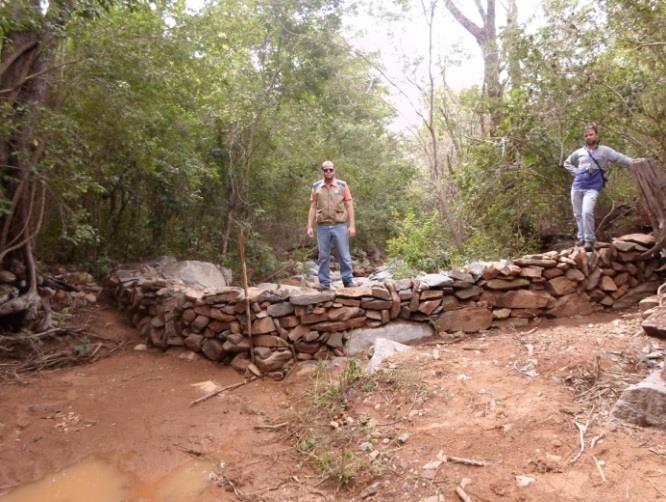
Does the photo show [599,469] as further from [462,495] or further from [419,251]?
[419,251]

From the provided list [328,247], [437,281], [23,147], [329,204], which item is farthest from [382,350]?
[23,147]

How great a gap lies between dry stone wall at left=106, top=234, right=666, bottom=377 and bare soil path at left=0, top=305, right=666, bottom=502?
31cm

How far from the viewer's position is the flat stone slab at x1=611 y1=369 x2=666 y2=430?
2.58 meters

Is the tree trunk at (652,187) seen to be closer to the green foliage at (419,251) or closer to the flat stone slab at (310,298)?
the green foliage at (419,251)

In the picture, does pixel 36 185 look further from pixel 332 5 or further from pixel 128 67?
pixel 332 5

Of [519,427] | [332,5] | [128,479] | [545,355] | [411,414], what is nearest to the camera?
[519,427]

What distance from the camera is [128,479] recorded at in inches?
122

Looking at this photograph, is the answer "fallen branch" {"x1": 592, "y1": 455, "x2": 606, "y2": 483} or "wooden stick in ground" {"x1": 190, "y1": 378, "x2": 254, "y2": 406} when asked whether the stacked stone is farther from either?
"fallen branch" {"x1": 592, "y1": 455, "x2": 606, "y2": 483}

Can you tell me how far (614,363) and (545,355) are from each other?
50 cm

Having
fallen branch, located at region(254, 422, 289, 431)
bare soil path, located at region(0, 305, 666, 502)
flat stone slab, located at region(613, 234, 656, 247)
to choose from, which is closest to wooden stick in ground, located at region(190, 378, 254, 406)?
bare soil path, located at region(0, 305, 666, 502)

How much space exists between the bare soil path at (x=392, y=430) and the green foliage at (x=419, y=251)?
268 cm

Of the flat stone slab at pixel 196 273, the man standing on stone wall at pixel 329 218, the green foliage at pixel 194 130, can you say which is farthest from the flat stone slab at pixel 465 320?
the green foliage at pixel 194 130

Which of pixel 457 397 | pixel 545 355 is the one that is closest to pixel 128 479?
pixel 457 397

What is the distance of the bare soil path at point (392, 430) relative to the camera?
250cm
